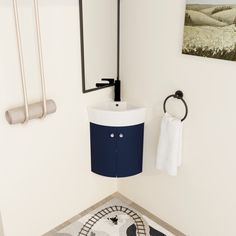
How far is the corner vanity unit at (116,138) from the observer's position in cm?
185

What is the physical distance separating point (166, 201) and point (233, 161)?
65cm

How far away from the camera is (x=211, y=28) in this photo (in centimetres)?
140

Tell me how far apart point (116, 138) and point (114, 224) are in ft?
2.11

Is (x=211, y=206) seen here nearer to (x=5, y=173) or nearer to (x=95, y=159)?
(x=95, y=159)

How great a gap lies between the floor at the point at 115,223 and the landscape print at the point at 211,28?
4.07 feet

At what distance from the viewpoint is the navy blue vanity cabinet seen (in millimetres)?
1885

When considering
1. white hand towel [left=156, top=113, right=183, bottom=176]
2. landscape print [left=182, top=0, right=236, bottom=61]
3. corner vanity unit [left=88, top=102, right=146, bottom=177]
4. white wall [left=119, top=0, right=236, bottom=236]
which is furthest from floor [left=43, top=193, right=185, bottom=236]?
landscape print [left=182, top=0, right=236, bottom=61]

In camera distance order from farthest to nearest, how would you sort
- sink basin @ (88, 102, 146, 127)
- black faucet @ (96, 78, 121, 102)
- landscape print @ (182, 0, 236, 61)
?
black faucet @ (96, 78, 121, 102), sink basin @ (88, 102, 146, 127), landscape print @ (182, 0, 236, 61)

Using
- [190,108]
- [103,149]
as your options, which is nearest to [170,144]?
[190,108]

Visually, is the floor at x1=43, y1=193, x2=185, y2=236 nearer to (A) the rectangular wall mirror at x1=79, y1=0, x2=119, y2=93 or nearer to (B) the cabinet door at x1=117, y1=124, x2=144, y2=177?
(B) the cabinet door at x1=117, y1=124, x2=144, y2=177

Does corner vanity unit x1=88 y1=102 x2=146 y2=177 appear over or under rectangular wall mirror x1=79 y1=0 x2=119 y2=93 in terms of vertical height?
under

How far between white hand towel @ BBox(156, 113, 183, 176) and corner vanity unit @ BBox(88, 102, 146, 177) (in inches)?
8.6

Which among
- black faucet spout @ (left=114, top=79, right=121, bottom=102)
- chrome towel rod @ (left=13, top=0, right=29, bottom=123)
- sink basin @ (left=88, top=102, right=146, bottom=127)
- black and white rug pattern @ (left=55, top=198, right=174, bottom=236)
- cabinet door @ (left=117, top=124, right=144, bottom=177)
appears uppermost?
chrome towel rod @ (left=13, top=0, right=29, bottom=123)

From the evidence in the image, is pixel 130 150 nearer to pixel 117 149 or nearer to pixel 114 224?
pixel 117 149
